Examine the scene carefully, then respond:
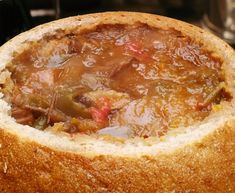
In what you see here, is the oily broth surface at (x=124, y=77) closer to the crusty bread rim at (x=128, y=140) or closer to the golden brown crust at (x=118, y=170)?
the crusty bread rim at (x=128, y=140)

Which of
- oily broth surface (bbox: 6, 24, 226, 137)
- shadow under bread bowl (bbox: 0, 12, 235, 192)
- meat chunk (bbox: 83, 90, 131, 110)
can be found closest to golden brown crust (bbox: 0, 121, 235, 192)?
shadow under bread bowl (bbox: 0, 12, 235, 192)

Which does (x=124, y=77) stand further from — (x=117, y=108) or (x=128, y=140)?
(x=128, y=140)

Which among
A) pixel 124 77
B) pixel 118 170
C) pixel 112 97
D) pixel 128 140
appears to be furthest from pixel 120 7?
pixel 118 170

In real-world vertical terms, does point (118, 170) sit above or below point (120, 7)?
above

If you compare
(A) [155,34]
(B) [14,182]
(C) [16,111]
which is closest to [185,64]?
(A) [155,34]

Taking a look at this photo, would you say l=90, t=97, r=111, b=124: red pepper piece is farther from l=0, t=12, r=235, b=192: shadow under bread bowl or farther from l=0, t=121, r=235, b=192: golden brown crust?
l=0, t=121, r=235, b=192: golden brown crust

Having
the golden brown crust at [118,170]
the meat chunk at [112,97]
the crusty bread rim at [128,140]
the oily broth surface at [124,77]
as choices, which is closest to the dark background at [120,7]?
the oily broth surface at [124,77]

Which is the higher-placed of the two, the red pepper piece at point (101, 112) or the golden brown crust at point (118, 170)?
the red pepper piece at point (101, 112)

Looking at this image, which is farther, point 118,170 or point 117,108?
point 117,108

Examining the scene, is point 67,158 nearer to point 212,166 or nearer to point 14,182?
point 14,182
